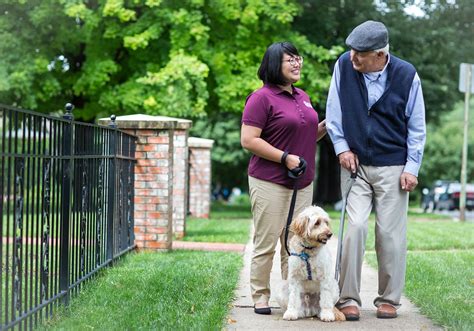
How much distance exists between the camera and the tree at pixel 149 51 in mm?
21438

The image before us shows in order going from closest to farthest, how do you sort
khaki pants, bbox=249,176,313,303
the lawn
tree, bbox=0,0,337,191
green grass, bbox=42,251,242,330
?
green grass, bbox=42,251,242,330, the lawn, khaki pants, bbox=249,176,313,303, tree, bbox=0,0,337,191

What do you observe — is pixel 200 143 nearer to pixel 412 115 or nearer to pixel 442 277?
pixel 442 277

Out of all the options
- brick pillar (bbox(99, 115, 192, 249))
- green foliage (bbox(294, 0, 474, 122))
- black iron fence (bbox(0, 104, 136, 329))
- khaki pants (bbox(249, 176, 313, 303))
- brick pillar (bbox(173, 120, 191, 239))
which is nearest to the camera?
black iron fence (bbox(0, 104, 136, 329))

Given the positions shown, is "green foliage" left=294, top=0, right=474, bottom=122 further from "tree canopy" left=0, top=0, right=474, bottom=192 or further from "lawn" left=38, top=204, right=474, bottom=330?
"lawn" left=38, top=204, right=474, bottom=330

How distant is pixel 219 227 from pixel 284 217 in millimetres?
9676

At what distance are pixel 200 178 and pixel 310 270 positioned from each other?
13801mm

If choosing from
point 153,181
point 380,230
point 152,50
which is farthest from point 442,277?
point 152,50

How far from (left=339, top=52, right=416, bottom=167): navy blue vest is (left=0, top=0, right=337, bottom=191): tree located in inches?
578

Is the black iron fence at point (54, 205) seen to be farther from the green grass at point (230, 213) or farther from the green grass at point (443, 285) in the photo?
the green grass at point (230, 213)

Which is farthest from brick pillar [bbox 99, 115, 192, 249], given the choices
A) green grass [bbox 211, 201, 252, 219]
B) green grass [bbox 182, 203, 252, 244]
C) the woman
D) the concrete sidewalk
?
green grass [bbox 211, 201, 252, 219]

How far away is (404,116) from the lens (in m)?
6.56

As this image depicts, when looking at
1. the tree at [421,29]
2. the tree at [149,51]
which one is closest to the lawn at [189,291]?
the tree at [149,51]

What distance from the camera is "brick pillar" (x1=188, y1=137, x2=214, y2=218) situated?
19.9 metres

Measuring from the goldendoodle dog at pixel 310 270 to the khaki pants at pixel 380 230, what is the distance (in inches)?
6.7
